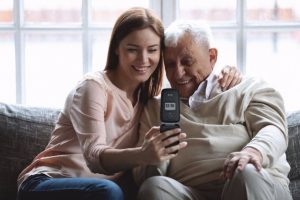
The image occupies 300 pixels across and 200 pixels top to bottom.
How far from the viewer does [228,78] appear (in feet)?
7.71

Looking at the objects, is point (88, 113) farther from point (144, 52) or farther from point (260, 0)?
point (260, 0)

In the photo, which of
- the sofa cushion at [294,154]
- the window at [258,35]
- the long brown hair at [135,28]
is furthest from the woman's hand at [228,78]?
the window at [258,35]

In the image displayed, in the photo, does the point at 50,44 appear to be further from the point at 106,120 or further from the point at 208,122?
the point at 208,122

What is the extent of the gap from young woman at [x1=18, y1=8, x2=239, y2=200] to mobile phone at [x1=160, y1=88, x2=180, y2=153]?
14 cm

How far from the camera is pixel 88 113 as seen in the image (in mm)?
2164

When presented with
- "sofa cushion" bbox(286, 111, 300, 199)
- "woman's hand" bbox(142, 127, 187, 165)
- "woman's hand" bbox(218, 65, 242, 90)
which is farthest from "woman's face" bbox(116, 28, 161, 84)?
"sofa cushion" bbox(286, 111, 300, 199)

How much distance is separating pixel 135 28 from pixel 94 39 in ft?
2.66

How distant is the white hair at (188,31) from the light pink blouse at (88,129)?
0.85 ft

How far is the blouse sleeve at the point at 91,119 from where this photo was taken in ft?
6.89

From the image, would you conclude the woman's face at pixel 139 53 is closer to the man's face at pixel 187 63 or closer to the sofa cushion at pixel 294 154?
the man's face at pixel 187 63

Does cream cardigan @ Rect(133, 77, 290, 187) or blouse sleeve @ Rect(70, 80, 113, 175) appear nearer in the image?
blouse sleeve @ Rect(70, 80, 113, 175)

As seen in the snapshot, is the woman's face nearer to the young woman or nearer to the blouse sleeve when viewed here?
the young woman

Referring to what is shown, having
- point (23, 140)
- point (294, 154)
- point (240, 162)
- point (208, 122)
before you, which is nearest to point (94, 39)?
point (23, 140)

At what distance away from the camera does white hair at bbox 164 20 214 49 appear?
2.32 meters
